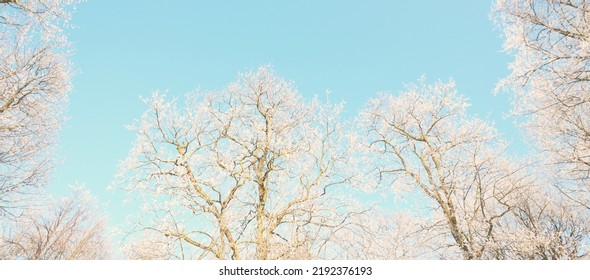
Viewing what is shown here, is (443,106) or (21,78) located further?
(443,106)

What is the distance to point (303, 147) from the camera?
12.4 m

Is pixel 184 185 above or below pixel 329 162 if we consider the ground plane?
below

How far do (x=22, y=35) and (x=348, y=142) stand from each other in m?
8.63

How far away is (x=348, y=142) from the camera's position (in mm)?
12367
